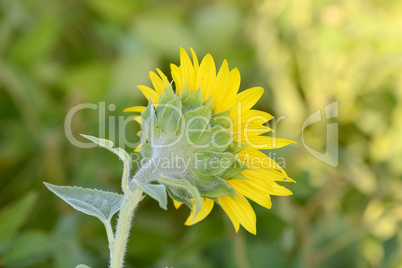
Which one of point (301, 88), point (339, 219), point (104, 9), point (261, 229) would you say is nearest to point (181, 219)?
point (261, 229)

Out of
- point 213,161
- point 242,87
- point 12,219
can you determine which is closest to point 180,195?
point 213,161

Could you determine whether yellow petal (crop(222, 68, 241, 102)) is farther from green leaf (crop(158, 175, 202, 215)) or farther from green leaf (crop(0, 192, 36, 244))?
green leaf (crop(0, 192, 36, 244))

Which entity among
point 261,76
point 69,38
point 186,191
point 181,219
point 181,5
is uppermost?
point 181,5

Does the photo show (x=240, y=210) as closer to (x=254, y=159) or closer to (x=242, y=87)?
(x=254, y=159)

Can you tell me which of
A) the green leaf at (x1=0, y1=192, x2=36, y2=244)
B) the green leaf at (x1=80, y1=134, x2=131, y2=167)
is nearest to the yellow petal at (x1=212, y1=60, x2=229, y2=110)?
the green leaf at (x1=80, y1=134, x2=131, y2=167)

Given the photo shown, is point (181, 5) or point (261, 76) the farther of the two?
point (181, 5)

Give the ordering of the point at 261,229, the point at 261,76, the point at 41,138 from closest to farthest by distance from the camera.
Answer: the point at 261,229 < the point at 41,138 < the point at 261,76

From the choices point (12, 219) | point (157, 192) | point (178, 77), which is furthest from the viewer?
point (12, 219)

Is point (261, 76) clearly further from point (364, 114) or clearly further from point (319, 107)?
point (364, 114)
